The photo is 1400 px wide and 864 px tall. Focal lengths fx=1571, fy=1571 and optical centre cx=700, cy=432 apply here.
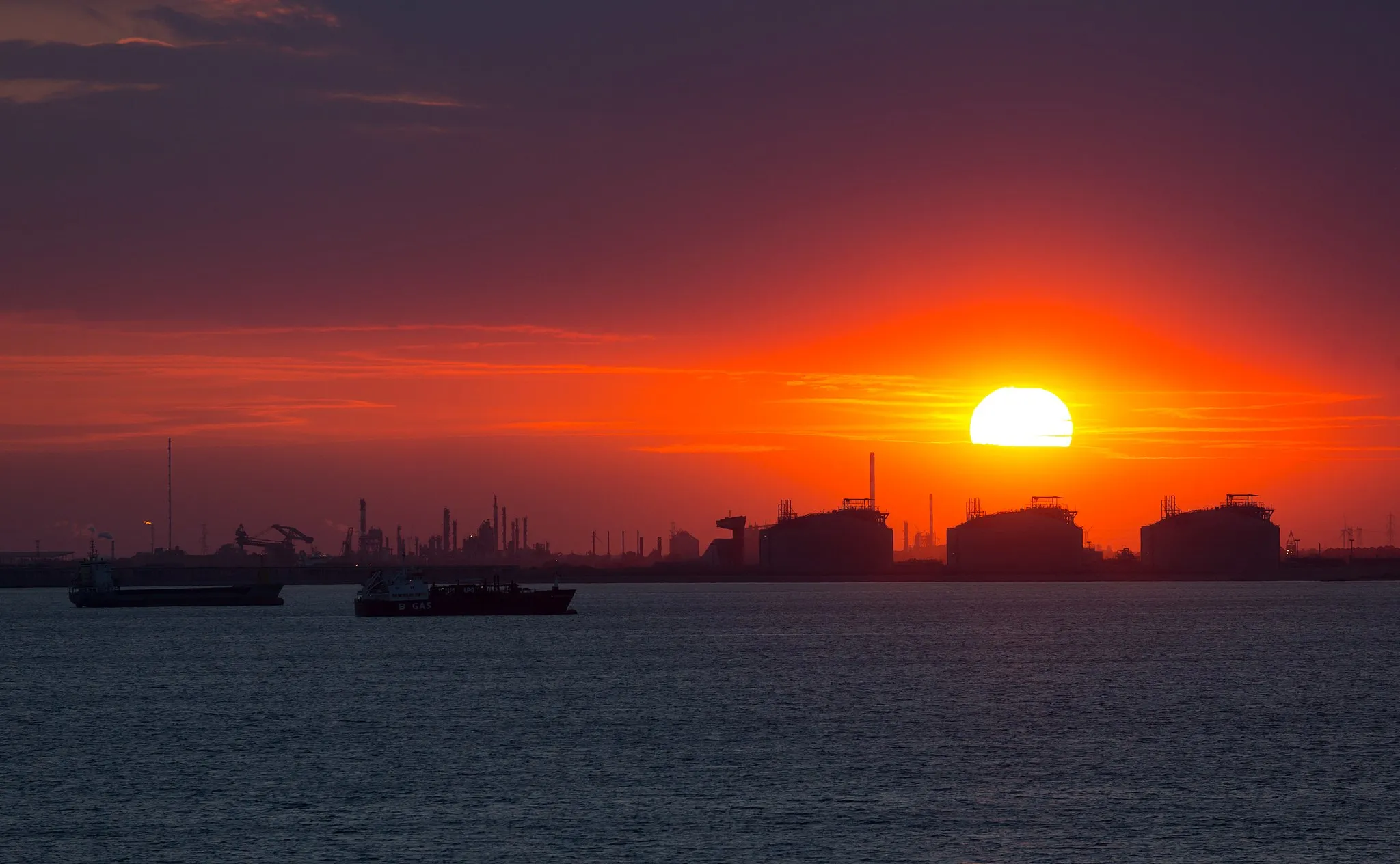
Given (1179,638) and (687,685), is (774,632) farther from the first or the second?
(687,685)

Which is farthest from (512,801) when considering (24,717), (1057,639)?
(1057,639)

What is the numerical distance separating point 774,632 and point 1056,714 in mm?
89060

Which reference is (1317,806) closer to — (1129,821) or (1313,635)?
(1129,821)

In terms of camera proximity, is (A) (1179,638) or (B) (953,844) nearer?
(B) (953,844)

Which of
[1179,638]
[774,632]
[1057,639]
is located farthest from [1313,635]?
[774,632]

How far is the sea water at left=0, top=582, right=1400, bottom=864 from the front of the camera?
49562mm

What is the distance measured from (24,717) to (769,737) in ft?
139

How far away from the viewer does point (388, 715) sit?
84812mm

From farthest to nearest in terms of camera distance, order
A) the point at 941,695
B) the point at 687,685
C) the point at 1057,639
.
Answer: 1. the point at 1057,639
2. the point at 687,685
3. the point at 941,695

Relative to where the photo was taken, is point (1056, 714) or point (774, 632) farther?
point (774, 632)

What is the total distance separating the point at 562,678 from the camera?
10712cm

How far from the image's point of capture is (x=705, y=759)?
220ft

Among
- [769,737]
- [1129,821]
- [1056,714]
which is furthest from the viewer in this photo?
[1056,714]

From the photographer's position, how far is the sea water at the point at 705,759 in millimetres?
49562
